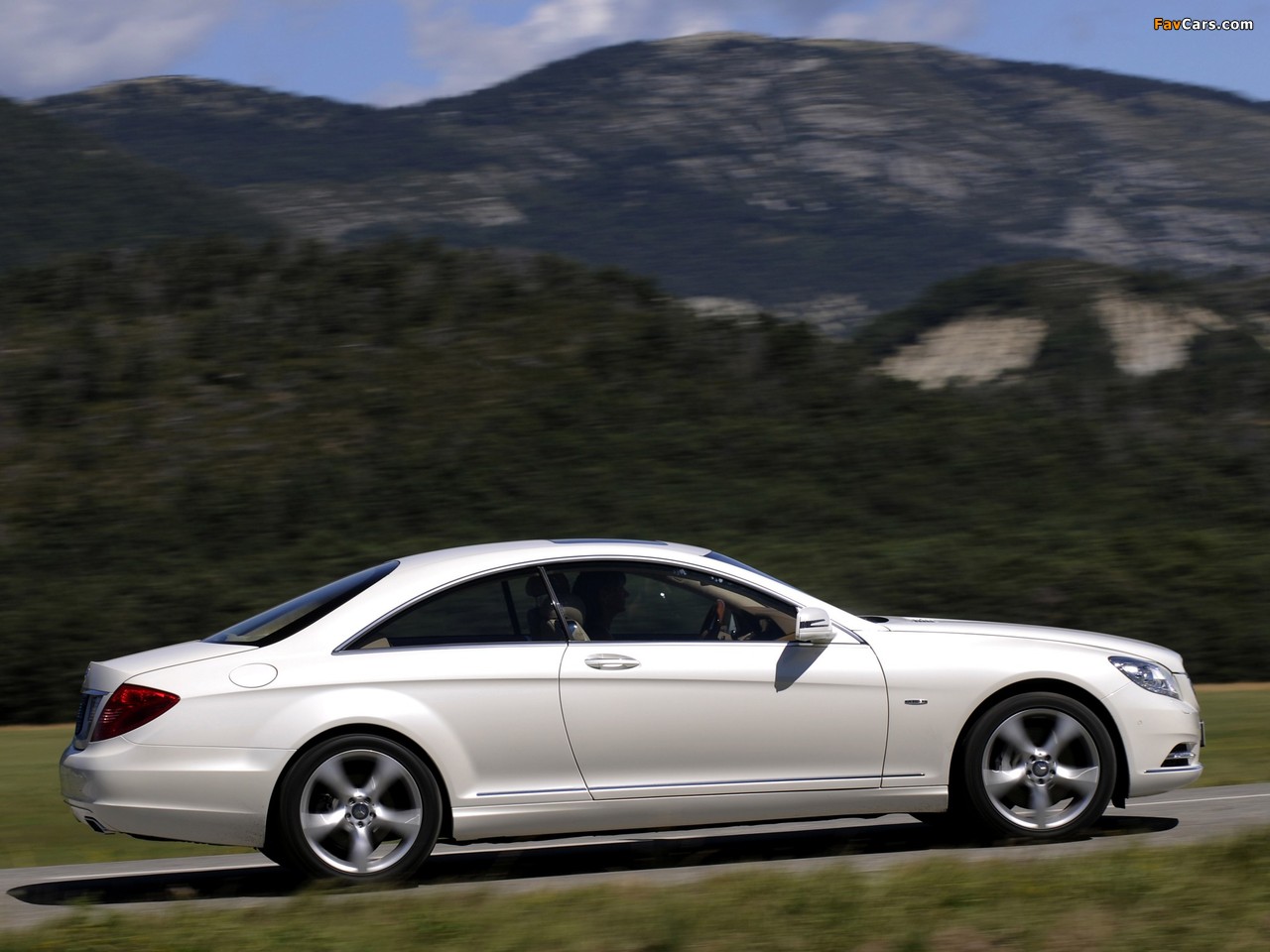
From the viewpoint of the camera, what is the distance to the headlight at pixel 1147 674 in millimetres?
7586

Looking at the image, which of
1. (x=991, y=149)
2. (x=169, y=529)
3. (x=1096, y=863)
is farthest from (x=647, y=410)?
(x=991, y=149)

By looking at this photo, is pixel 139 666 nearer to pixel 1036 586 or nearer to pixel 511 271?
pixel 1036 586

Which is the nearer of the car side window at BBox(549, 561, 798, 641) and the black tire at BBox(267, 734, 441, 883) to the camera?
the black tire at BBox(267, 734, 441, 883)

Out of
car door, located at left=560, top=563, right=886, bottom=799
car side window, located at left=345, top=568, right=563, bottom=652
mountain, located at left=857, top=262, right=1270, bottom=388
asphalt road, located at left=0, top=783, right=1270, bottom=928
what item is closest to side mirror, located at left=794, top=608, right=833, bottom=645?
car door, located at left=560, top=563, right=886, bottom=799

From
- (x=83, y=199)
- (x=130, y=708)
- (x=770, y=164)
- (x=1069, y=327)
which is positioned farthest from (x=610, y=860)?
(x=770, y=164)

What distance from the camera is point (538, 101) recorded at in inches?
3000

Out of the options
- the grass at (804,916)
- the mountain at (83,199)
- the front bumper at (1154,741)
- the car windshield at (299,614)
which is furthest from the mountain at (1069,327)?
the grass at (804,916)

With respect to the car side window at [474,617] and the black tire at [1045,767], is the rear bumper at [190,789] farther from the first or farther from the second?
the black tire at [1045,767]

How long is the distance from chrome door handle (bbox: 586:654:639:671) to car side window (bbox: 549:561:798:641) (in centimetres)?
11

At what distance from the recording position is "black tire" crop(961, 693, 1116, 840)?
7.37m

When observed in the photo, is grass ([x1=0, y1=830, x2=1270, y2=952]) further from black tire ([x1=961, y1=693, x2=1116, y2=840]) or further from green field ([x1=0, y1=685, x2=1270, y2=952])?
black tire ([x1=961, y1=693, x2=1116, y2=840])

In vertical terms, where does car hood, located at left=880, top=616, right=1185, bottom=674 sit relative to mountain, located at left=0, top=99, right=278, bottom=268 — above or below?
below

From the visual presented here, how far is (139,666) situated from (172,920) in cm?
132

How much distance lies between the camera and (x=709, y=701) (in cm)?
711
